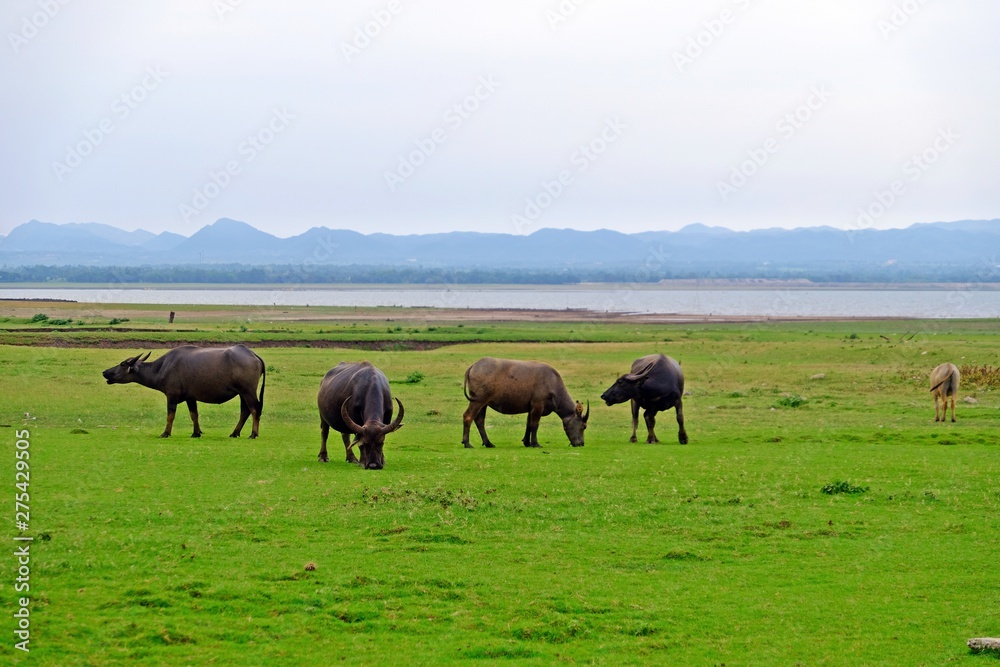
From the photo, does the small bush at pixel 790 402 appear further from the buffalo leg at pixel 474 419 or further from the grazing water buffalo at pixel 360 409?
the grazing water buffalo at pixel 360 409

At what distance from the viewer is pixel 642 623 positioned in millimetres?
10656

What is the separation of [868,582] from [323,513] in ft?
23.4

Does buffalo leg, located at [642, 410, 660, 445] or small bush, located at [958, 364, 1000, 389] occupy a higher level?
small bush, located at [958, 364, 1000, 389]

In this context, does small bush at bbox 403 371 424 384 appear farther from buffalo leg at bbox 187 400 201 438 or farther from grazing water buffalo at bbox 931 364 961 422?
grazing water buffalo at bbox 931 364 961 422

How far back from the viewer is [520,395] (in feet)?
79.4

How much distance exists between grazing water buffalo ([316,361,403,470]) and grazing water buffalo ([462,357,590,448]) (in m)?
3.67

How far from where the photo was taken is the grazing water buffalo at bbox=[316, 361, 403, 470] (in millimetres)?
18891

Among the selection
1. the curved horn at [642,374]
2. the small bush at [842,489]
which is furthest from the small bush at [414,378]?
the small bush at [842,489]

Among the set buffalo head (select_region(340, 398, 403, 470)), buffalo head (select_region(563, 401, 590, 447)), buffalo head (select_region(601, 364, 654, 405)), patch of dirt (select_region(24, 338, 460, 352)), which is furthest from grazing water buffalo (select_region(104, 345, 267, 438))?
patch of dirt (select_region(24, 338, 460, 352))

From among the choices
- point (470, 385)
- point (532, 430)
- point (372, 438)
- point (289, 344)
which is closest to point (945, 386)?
point (532, 430)

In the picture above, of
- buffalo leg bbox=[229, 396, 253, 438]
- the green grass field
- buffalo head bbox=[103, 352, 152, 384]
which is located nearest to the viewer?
the green grass field

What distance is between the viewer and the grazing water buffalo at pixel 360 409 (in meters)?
18.9

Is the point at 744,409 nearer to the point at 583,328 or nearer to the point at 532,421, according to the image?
the point at 532,421

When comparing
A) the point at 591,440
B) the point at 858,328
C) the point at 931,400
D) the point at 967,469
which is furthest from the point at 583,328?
the point at 967,469
